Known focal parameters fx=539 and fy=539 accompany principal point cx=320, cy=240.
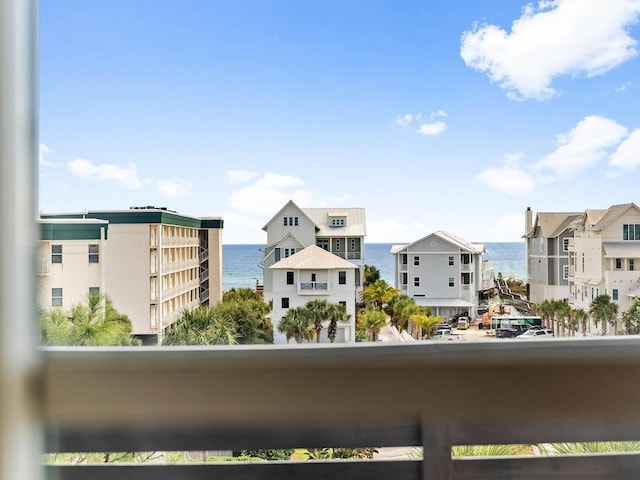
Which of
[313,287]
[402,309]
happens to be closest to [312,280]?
[313,287]

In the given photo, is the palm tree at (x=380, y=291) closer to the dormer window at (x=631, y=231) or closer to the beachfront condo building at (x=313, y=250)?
the beachfront condo building at (x=313, y=250)

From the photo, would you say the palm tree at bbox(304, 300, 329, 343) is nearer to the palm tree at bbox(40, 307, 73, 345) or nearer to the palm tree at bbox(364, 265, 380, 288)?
the palm tree at bbox(364, 265, 380, 288)

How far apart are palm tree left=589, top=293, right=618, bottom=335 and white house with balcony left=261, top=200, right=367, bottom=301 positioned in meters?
0.62

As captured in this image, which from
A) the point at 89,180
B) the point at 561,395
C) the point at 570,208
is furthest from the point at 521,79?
the point at 89,180

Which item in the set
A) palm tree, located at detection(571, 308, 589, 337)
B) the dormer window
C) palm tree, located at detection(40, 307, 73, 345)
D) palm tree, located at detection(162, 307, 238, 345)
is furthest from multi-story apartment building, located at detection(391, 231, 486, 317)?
palm tree, located at detection(40, 307, 73, 345)

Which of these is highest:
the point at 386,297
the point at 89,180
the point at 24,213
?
the point at 89,180

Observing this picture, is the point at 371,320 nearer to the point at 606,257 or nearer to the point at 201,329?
the point at 201,329

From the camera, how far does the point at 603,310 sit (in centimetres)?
137

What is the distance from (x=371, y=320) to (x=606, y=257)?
63cm

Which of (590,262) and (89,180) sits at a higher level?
(89,180)

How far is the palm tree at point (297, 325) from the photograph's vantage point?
51.9 inches

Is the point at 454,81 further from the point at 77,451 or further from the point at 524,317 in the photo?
the point at 77,451

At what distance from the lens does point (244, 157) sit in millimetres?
1439

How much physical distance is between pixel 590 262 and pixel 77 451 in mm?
1269
